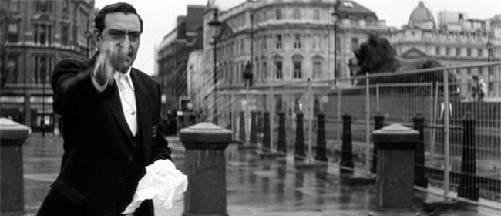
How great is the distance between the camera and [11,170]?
29.2ft

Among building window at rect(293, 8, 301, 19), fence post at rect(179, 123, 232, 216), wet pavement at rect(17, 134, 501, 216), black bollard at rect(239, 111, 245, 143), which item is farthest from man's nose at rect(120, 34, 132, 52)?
building window at rect(293, 8, 301, 19)

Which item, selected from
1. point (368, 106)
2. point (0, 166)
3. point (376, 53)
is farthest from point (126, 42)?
point (376, 53)

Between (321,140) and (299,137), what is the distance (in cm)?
174

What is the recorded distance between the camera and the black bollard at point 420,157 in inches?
459

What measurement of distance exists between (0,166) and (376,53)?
162ft

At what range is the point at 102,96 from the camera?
309 cm

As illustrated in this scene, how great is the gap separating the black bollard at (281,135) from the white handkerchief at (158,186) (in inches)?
674

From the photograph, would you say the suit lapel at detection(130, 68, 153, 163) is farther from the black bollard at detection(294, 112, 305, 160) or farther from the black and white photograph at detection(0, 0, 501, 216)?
→ the black bollard at detection(294, 112, 305, 160)

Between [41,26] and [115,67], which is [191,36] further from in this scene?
[115,67]

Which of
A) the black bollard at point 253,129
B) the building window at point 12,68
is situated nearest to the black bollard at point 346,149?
the black bollard at point 253,129

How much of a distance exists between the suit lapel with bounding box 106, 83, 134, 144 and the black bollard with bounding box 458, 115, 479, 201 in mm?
7724

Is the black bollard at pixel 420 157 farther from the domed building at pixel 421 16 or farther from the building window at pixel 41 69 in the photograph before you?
the domed building at pixel 421 16

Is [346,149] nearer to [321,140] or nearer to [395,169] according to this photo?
[321,140]

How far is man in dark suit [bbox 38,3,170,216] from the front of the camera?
3.16m
